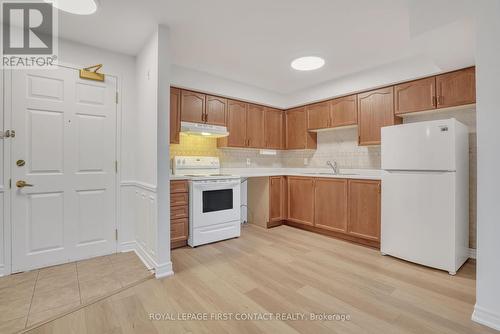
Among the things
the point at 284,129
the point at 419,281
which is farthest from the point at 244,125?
the point at 419,281

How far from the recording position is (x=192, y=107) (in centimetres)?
361

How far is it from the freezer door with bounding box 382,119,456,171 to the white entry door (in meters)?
3.38

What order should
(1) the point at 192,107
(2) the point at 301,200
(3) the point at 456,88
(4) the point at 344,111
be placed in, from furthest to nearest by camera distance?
1. (2) the point at 301,200
2. (4) the point at 344,111
3. (1) the point at 192,107
4. (3) the point at 456,88

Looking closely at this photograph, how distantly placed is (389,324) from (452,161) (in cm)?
173

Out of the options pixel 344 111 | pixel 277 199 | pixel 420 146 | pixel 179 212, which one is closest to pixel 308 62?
pixel 344 111

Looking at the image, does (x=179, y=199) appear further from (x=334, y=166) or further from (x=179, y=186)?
(x=334, y=166)

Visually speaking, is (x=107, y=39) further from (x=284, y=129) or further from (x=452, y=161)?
(x=452, y=161)

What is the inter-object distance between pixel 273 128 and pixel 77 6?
334cm

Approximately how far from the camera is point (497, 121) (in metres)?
1.62

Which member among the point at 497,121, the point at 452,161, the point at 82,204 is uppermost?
the point at 497,121

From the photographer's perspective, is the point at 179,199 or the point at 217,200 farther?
the point at 217,200

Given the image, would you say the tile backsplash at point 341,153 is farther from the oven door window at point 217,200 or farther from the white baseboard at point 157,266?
the white baseboard at point 157,266

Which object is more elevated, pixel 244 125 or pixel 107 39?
pixel 107 39

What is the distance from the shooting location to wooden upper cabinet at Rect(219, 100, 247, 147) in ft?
13.3
